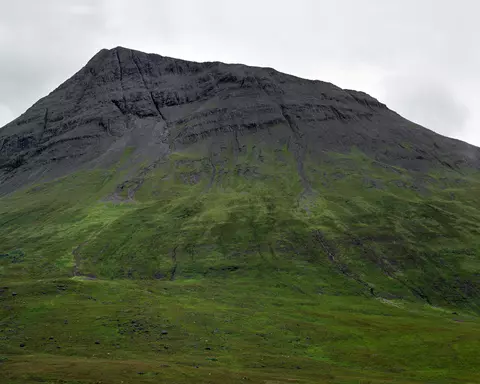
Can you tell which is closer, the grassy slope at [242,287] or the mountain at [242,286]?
the grassy slope at [242,287]

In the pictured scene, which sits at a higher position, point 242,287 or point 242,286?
point 242,286

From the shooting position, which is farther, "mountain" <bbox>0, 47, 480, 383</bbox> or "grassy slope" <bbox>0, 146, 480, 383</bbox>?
"mountain" <bbox>0, 47, 480, 383</bbox>

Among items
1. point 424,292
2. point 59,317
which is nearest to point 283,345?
point 59,317

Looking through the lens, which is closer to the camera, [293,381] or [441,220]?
[293,381]

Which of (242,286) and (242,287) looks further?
(242,286)

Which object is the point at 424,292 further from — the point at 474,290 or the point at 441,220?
the point at 441,220

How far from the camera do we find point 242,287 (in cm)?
11725

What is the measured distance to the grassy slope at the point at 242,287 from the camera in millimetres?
53812

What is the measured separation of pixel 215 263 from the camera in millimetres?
136500

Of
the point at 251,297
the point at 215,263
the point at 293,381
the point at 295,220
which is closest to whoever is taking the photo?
the point at 293,381

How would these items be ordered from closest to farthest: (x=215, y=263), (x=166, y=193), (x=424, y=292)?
1. (x=424, y=292)
2. (x=215, y=263)
3. (x=166, y=193)

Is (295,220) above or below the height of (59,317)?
above

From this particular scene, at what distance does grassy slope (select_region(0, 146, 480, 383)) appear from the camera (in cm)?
5381

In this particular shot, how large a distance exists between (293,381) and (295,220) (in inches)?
4815
